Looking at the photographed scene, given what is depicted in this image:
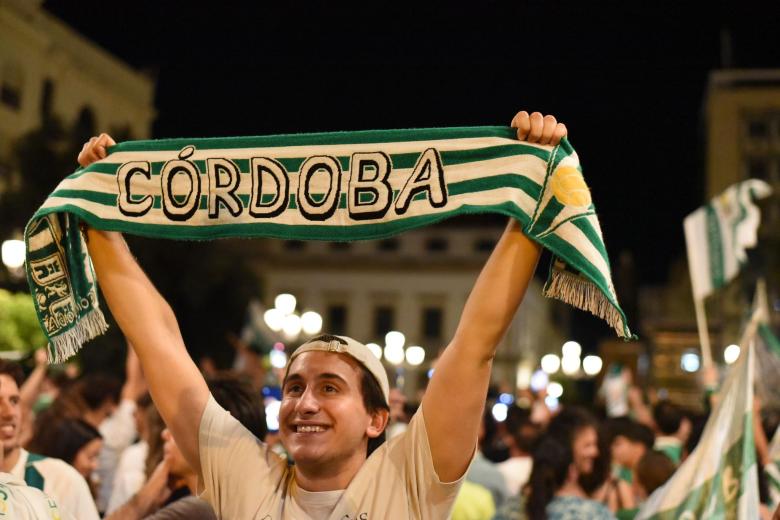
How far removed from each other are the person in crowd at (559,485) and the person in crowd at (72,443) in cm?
217

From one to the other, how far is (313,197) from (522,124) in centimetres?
72

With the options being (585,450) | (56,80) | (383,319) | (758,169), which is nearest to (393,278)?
(383,319)

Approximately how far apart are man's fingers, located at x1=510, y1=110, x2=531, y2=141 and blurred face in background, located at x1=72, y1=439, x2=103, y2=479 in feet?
10.8

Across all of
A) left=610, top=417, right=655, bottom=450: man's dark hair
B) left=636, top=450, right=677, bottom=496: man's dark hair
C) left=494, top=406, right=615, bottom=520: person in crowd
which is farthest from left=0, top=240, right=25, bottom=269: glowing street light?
left=636, top=450, right=677, bottom=496: man's dark hair

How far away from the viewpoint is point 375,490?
3.38 m

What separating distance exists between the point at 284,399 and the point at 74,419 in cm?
275

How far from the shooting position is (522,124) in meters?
3.45

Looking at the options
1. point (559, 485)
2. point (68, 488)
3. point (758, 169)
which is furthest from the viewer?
point (758, 169)

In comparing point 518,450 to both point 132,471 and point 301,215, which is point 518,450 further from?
point 301,215

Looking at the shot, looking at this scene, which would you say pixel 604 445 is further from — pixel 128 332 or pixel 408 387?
pixel 408 387

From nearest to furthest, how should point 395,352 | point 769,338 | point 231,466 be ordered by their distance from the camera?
point 231,466 < point 769,338 < point 395,352

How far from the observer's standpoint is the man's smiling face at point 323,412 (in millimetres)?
3418

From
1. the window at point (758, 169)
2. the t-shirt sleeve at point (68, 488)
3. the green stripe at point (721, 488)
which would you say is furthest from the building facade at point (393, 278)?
the t-shirt sleeve at point (68, 488)

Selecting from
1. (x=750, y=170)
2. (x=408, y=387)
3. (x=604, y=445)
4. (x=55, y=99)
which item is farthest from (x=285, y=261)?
(x=604, y=445)
